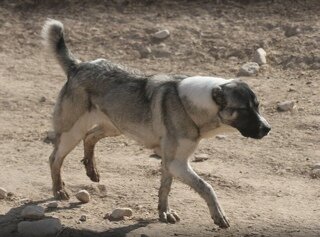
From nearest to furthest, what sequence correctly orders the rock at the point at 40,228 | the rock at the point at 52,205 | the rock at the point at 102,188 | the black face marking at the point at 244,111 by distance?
1. the black face marking at the point at 244,111
2. the rock at the point at 40,228
3. the rock at the point at 52,205
4. the rock at the point at 102,188

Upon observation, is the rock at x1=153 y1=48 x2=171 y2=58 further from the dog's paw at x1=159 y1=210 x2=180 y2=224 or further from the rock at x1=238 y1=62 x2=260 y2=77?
the dog's paw at x1=159 y1=210 x2=180 y2=224

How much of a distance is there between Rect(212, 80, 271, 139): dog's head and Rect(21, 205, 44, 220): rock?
193cm

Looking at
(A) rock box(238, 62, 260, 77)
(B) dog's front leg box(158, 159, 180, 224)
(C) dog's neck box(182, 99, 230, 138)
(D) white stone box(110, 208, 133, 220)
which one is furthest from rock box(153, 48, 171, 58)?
(C) dog's neck box(182, 99, 230, 138)

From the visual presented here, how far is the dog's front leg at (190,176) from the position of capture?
7.23 metres

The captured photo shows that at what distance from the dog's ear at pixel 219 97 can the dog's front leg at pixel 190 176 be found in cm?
44

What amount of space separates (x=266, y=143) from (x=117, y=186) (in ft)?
7.07

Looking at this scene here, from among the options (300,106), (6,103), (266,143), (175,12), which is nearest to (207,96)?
(266,143)

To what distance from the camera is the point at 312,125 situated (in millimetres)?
10367

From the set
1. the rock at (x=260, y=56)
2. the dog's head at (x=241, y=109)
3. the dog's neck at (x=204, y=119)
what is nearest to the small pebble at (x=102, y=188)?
the dog's neck at (x=204, y=119)

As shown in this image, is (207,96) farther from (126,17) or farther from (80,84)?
(126,17)

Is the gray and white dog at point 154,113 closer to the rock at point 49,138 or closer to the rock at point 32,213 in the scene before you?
the rock at point 32,213

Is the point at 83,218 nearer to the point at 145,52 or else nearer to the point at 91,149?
the point at 91,149

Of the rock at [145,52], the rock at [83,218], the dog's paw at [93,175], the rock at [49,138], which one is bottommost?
the rock at [49,138]

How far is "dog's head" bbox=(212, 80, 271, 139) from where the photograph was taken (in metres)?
7.16
